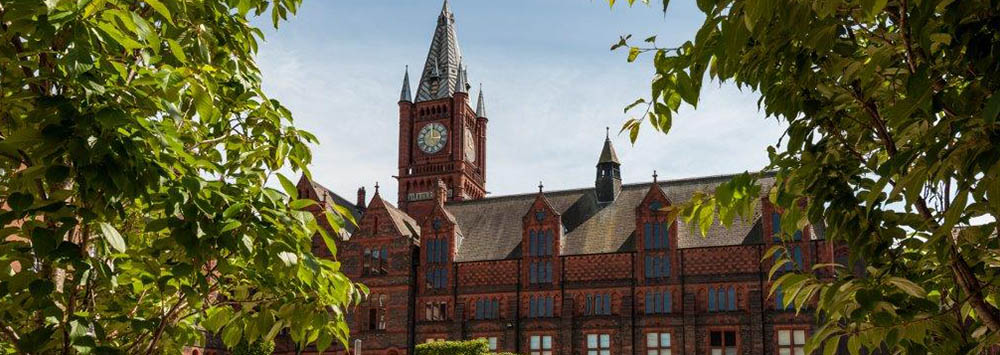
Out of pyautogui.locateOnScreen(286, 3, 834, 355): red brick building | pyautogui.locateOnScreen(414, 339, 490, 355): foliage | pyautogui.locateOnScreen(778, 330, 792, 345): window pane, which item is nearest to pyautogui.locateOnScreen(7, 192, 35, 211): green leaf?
pyautogui.locateOnScreen(414, 339, 490, 355): foliage

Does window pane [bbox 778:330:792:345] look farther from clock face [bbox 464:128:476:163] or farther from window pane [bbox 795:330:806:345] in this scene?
clock face [bbox 464:128:476:163]

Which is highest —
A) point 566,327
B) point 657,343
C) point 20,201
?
point 20,201

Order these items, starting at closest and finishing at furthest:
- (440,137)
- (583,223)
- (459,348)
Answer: (459,348) < (583,223) < (440,137)

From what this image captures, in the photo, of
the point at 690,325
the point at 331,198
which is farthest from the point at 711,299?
the point at 331,198

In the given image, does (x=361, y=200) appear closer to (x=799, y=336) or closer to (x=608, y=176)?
(x=608, y=176)

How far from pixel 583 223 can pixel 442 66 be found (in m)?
24.8

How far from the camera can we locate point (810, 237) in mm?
45719

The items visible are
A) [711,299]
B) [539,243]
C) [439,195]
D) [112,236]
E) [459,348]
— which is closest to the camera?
[112,236]

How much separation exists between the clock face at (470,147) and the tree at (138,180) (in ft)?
204

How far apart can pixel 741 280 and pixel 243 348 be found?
26.8 meters

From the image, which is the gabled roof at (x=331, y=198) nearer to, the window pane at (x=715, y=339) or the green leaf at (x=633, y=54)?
the window pane at (x=715, y=339)

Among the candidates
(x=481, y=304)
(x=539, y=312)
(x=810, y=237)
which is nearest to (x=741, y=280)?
(x=810, y=237)

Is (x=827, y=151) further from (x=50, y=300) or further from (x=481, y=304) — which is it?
(x=481, y=304)

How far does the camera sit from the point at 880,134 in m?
4.79
